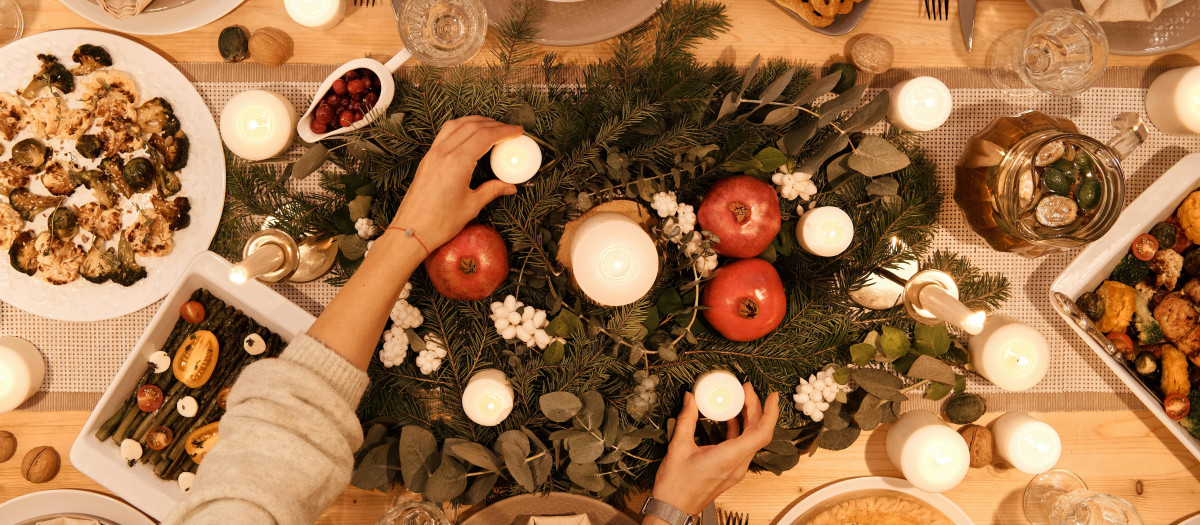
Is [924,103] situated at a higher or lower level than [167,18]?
higher

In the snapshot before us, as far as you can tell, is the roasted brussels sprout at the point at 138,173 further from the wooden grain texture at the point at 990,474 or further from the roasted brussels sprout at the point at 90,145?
the wooden grain texture at the point at 990,474

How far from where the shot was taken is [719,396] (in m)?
0.90

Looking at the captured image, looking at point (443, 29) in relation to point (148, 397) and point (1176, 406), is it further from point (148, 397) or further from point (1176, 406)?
point (1176, 406)

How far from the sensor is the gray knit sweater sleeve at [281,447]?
75 cm

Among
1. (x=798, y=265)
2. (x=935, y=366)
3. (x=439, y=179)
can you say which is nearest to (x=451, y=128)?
(x=439, y=179)

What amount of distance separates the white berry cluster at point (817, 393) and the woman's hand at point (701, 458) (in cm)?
5

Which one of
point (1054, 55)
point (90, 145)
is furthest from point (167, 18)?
point (1054, 55)

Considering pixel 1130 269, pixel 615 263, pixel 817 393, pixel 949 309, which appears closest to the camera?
pixel 615 263

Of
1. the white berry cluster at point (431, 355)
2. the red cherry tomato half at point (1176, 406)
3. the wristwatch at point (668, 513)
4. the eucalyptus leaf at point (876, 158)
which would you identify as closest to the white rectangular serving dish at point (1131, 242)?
the red cherry tomato half at point (1176, 406)

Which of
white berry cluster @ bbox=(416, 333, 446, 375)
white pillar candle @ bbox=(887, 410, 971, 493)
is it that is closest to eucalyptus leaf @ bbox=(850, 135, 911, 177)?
white pillar candle @ bbox=(887, 410, 971, 493)

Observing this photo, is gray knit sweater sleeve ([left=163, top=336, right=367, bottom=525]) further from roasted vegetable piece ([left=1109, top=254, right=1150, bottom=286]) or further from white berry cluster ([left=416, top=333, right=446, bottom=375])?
roasted vegetable piece ([left=1109, top=254, right=1150, bottom=286])

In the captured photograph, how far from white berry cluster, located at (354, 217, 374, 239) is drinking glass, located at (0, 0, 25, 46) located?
71 centimetres

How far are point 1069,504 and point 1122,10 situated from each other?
806mm

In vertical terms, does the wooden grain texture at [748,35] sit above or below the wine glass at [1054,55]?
below
